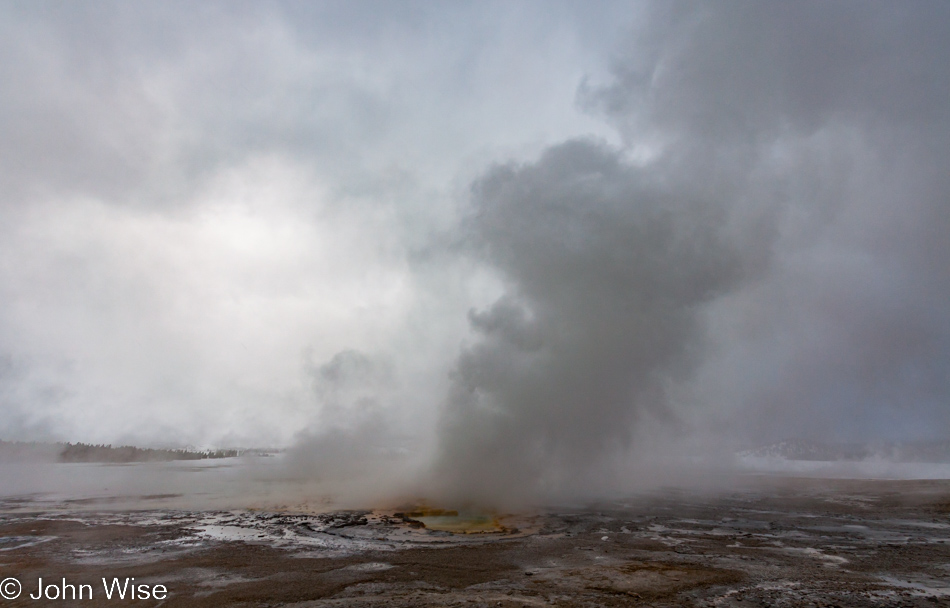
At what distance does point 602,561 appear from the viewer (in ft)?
50.6

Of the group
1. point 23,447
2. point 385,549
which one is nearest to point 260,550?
point 385,549

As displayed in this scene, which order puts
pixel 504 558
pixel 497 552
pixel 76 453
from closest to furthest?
1. pixel 504 558
2. pixel 497 552
3. pixel 76 453

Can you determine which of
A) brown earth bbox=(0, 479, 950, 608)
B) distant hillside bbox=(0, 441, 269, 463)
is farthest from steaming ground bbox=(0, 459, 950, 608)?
distant hillside bbox=(0, 441, 269, 463)

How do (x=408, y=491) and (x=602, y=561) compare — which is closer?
(x=602, y=561)

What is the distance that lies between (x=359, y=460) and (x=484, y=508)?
36718 millimetres

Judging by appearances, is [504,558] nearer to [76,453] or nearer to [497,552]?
[497,552]

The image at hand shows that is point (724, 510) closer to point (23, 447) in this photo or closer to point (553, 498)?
point (553, 498)

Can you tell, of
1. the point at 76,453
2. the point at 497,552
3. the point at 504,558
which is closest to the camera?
the point at 504,558

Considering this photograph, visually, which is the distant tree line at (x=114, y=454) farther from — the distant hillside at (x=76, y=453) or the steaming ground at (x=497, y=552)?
the steaming ground at (x=497, y=552)

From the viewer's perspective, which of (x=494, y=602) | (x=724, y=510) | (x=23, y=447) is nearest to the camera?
(x=494, y=602)

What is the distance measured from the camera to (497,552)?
17.2 meters

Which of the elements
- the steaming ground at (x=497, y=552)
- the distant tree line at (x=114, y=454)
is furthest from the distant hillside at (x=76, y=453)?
the steaming ground at (x=497, y=552)

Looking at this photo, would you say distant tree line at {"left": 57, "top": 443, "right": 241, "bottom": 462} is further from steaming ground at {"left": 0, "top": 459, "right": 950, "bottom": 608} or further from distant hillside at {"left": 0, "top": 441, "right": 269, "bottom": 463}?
steaming ground at {"left": 0, "top": 459, "right": 950, "bottom": 608}

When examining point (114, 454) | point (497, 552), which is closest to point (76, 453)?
point (114, 454)
